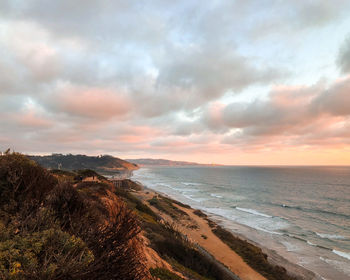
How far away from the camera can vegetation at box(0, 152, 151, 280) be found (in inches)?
137

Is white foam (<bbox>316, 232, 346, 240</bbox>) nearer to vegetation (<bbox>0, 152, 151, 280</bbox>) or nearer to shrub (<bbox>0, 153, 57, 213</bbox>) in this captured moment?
vegetation (<bbox>0, 152, 151, 280</bbox>)

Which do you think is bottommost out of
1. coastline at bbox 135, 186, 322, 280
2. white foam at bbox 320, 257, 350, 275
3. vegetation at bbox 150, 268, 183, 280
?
white foam at bbox 320, 257, 350, 275

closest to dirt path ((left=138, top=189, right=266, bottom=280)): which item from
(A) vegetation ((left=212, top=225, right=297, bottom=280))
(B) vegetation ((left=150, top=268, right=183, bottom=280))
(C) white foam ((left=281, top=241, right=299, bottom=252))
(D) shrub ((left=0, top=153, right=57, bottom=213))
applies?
(A) vegetation ((left=212, top=225, right=297, bottom=280))

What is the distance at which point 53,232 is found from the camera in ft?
13.6

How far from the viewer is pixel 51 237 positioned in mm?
4129

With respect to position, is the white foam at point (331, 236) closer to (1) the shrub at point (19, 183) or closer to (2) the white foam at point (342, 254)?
(2) the white foam at point (342, 254)

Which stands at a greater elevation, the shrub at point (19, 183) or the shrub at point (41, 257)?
the shrub at point (19, 183)

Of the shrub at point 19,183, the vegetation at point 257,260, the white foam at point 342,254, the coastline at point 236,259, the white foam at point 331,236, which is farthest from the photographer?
the white foam at point 331,236

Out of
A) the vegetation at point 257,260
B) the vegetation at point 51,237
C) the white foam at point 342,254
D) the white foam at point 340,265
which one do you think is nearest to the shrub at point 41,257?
the vegetation at point 51,237

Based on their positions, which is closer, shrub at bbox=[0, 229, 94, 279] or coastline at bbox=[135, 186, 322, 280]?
shrub at bbox=[0, 229, 94, 279]

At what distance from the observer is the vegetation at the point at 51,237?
3.49 meters

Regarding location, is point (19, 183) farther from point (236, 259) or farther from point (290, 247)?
point (290, 247)

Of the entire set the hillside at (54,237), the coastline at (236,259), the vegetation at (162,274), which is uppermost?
the hillside at (54,237)

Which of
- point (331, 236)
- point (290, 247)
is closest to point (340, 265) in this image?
point (290, 247)
